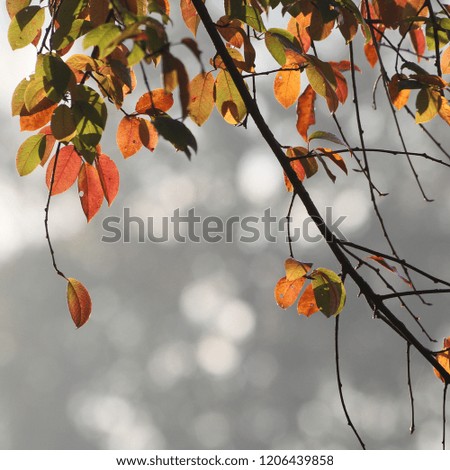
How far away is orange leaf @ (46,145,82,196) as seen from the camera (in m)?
0.99

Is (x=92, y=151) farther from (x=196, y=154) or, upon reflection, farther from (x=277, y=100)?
(x=277, y=100)

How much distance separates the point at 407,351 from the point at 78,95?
23.2 inches

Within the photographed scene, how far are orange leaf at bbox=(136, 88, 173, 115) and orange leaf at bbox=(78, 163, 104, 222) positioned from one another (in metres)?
0.13

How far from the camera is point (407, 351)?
91 cm

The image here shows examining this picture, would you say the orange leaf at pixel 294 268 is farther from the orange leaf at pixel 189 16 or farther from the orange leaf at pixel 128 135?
the orange leaf at pixel 189 16

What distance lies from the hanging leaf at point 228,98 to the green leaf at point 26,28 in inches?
11.4

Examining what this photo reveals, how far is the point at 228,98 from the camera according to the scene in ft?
3.35

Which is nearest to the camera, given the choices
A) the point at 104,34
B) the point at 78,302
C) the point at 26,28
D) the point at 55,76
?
the point at 104,34

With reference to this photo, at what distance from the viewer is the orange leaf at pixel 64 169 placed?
990mm

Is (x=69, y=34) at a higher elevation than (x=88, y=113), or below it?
higher

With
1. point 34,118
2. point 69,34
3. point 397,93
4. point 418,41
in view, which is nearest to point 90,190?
point 34,118

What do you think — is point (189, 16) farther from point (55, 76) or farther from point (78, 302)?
point (78, 302)

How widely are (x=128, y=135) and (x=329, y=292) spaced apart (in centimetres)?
41

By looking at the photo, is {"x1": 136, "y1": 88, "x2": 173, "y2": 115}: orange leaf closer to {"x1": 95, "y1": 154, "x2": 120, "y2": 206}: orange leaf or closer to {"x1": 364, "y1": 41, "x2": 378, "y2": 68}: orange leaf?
{"x1": 95, "y1": 154, "x2": 120, "y2": 206}: orange leaf
